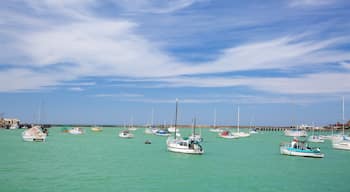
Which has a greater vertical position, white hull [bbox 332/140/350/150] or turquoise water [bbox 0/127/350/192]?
white hull [bbox 332/140/350/150]

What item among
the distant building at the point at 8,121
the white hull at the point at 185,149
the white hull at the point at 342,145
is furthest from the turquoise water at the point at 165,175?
the distant building at the point at 8,121

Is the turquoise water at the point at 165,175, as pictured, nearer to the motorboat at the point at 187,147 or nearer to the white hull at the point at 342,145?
the motorboat at the point at 187,147

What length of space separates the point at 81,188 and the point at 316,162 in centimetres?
3157

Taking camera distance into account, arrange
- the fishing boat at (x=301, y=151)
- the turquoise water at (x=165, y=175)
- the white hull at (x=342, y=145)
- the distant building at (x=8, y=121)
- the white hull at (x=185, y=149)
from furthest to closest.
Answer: the distant building at (x=8, y=121)
the white hull at (x=342, y=145)
the fishing boat at (x=301, y=151)
the white hull at (x=185, y=149)
the turquoise water at (x=165, y=175)

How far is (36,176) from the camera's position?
1215 inches

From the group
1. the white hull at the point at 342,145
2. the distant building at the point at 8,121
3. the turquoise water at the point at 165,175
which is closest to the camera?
the turquoise water at the point at 165,175

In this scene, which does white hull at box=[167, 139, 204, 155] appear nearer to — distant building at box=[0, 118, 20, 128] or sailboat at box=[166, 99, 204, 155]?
sailboat at box=[166, 99, 204, 155]

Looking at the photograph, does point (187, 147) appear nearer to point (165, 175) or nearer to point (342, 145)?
point (165, 175)

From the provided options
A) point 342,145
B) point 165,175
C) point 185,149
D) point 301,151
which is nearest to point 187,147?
point 185,149

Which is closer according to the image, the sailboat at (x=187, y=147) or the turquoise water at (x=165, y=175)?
the turquoise water at (x=165, y=175)

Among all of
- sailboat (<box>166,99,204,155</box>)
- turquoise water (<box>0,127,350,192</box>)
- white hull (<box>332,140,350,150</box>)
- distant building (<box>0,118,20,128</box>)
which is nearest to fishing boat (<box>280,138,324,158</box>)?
turquoise water (<box>0,127,350,192</box>)

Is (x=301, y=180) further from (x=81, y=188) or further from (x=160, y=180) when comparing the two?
(x=81, y=188)

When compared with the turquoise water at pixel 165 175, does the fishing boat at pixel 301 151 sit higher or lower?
higher

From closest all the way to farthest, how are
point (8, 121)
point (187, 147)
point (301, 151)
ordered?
point (187, 147) → point (301, 151) → point (8, 121)
